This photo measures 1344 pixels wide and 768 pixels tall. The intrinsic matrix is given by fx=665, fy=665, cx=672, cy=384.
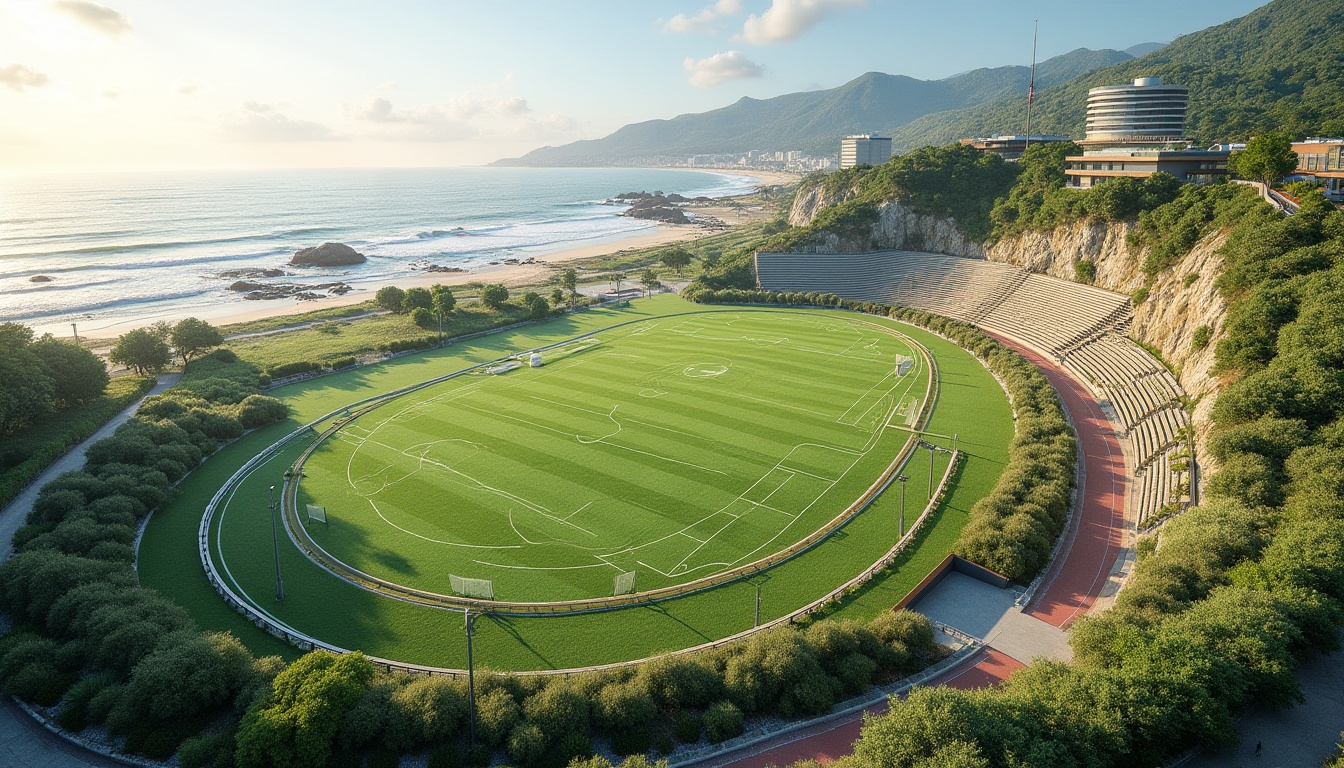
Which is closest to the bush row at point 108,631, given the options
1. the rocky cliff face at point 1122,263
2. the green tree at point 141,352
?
the green tree at point 141,352

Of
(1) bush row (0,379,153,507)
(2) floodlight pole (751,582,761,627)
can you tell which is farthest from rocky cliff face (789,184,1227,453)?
Result: (1) bush row (0,379,153,507)

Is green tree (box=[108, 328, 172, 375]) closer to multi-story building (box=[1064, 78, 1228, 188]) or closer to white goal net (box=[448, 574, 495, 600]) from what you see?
white goal net (box=[448, 574, 495, 600])

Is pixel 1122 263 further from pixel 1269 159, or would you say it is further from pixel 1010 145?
pixel 1010 145

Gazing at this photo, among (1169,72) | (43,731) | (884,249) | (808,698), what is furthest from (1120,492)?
(1169,72)

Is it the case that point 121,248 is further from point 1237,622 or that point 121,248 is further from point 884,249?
point 1237,622

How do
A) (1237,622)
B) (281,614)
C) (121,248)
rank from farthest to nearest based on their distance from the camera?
(121,248)
(281,614)
(1237,622)

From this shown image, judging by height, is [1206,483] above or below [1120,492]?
above
